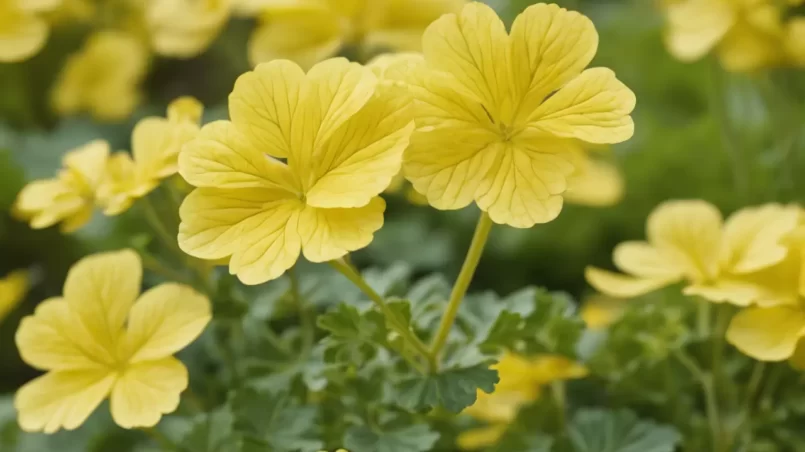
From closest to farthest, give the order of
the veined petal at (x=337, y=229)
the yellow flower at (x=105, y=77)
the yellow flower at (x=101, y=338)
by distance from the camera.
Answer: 1. the veined petal at (x=337, y=229)
2. the yellow flower at (x=101, y=338)
3. the yellow flower at (x=105, y=77)

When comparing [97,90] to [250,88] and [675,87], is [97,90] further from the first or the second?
[675,87]

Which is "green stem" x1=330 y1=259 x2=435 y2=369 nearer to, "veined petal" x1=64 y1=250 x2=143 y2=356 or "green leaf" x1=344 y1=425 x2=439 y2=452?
"green leaf" x1=344 y1=425 x2=439 y2=452

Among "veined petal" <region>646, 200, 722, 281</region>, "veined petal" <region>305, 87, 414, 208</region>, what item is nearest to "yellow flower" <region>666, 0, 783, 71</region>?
"veined petal" <region>646, 200, 722, 281</region>

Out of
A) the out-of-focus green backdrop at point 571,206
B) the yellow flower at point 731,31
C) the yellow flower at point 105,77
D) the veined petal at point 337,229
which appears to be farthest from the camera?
the yellow flower at point 105,77

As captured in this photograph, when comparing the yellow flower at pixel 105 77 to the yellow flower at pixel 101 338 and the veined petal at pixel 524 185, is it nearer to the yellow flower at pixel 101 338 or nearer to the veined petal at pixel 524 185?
the yellow flower at pixel 101 338

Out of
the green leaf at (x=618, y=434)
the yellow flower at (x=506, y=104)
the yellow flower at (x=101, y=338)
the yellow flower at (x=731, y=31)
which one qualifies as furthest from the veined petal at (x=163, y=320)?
the yellow flower at (x=731, y=31)

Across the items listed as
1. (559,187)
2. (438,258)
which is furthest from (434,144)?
(438,258)
